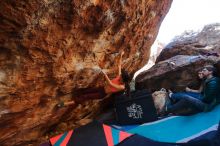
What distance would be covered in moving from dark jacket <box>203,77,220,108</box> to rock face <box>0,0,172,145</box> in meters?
1.61

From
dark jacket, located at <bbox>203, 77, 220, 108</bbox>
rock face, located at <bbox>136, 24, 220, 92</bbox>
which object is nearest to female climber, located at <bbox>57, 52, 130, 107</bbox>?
rock face, located at <bbox>136, 24, 220, 92</bbox>

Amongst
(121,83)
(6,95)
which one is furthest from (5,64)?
(121,83)

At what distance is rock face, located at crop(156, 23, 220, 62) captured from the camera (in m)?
7.19

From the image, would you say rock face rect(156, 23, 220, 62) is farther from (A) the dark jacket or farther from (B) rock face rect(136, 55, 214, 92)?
(A) the dark jacket

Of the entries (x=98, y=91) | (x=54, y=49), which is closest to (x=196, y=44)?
(x=98, y=91)

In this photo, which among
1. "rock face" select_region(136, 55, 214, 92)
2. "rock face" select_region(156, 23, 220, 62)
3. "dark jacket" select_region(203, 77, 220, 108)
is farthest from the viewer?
"rock face" select_region(156, 23, 220, 62)

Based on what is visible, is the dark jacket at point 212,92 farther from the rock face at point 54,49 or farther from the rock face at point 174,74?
the rock face at point 54,49

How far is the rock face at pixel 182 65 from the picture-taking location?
6086 mm

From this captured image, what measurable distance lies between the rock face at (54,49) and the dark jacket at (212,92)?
1.61 metres

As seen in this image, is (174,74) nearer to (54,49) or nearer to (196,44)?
(196,44)

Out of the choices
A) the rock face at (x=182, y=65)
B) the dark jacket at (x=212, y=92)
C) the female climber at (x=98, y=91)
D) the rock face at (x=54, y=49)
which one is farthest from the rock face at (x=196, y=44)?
the female climber at (x=98, y=91)

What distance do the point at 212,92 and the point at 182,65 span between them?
180cm

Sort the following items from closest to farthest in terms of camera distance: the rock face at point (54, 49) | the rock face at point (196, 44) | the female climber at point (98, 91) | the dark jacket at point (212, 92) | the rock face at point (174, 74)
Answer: the rock face at point (54, 49) → the dark jacket at point (212, 92) → the female climber at point (98, 91) → the rock face at point (174, 74) → the rock face at point (196, 44)

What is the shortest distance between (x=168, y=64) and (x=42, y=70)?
363 centimetres
